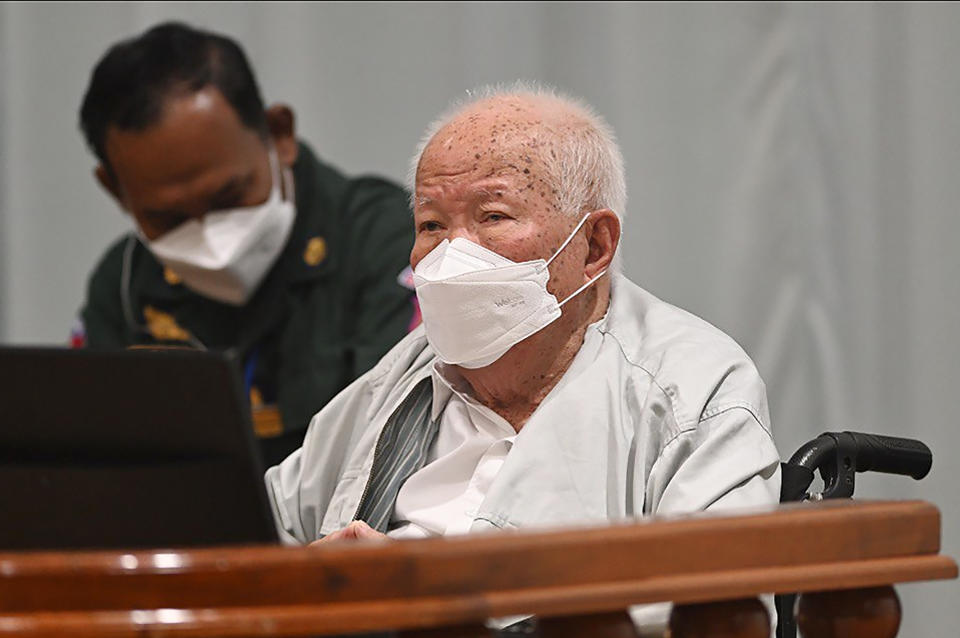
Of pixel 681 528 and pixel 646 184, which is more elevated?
pixel 681 528

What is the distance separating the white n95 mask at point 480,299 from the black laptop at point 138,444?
0.71 metres

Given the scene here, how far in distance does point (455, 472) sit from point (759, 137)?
5.63ft

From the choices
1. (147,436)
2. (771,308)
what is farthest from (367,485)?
(771,308)

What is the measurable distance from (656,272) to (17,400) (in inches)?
95.2

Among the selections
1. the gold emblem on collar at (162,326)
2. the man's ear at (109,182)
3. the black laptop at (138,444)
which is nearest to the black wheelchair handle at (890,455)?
the black laptop at (138,444)

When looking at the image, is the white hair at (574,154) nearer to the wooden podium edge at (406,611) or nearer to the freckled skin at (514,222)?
the freckled skin at (514,222)

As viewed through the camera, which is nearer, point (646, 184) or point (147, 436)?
point (147, 436)

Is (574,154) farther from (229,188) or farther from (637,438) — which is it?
(229,188)

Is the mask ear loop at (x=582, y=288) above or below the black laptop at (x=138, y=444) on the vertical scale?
below

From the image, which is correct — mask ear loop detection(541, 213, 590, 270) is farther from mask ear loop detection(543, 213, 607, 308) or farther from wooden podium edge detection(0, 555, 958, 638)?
wooden podium edge detection(0, 555, 958, 638)

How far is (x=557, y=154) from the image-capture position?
1.74m

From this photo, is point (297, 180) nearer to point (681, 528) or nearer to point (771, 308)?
point (771, 308)

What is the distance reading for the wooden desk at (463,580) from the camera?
32.5 inches

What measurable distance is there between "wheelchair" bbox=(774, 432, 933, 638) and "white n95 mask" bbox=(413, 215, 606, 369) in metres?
0.35
